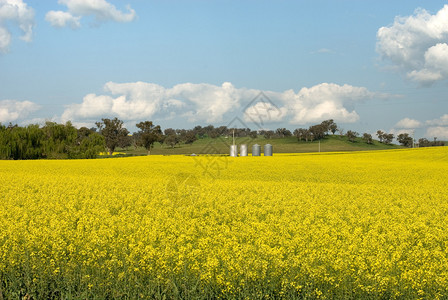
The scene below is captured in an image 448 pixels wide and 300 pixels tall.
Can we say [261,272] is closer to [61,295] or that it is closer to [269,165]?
[61,295]

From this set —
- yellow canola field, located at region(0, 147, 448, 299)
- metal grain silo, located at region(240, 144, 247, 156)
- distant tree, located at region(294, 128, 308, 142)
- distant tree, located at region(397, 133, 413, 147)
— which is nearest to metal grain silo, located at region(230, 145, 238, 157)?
metal grain silo, located at region(240, 144, 247, 156)

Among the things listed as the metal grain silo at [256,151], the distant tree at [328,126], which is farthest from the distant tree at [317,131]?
the metal grain silo at [256,151]

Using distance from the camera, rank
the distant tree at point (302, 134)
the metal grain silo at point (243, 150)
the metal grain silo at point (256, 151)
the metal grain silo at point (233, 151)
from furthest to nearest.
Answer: the distant tree at point (302, 134)
the metal grain silo at point (256, 151)
the metal grain silo at point (243, 150)
the metal grain silo at point (233, 151)

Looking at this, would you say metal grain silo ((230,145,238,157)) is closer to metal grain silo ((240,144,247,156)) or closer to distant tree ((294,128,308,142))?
metal grain silo ((240,144,247,156))

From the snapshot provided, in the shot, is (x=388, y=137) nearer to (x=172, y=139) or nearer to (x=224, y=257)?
(x=172, y=139)

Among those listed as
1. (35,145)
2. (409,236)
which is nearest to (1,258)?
(409,236)

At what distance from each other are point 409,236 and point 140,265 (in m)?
5.69

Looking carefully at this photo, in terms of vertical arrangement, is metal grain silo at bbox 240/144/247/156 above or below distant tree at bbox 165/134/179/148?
below

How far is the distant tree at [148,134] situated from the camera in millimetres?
97812

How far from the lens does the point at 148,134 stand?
97.3 meters

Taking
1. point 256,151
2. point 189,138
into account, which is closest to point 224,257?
point 256,151

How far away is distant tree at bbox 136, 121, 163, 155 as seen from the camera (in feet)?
321

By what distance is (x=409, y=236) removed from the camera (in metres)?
8.65

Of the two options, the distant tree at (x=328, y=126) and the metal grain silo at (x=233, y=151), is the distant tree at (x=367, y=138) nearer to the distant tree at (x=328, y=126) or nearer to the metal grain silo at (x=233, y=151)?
the distant tree at (x=328, y=126)
